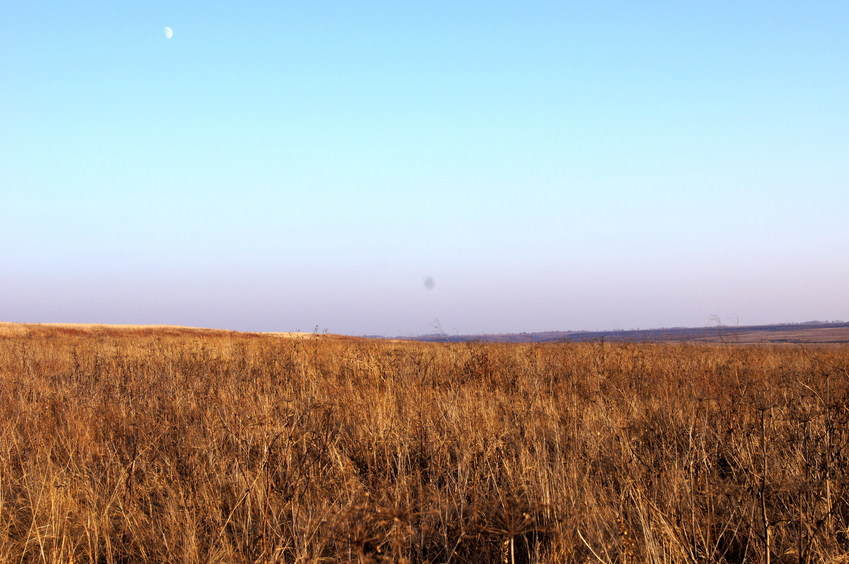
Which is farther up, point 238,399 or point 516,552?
point 238,399

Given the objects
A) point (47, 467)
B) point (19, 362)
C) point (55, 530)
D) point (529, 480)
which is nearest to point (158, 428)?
point (47, 467)

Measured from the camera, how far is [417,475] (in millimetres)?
3537

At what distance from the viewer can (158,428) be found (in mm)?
4582

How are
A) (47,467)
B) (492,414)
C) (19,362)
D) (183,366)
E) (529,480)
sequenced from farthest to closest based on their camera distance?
1. (19,362)
2. (183,366)
3. (492,414)
4. (47,467)
5. (529,480)

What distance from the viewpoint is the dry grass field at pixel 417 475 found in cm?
252

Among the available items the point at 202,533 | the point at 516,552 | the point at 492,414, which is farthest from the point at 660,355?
the point at 202,533

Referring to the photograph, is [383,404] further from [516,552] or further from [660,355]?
[660,355]

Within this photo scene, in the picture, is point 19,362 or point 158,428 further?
point 19,362

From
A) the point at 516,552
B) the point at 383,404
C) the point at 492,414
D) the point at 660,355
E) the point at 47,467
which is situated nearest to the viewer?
the point at 516,552

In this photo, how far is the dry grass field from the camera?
2518mm

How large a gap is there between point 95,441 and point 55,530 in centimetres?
204

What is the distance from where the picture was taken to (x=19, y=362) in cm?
948

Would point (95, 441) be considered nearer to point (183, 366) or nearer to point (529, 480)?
point (529, 480)

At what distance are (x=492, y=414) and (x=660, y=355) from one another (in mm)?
7120
